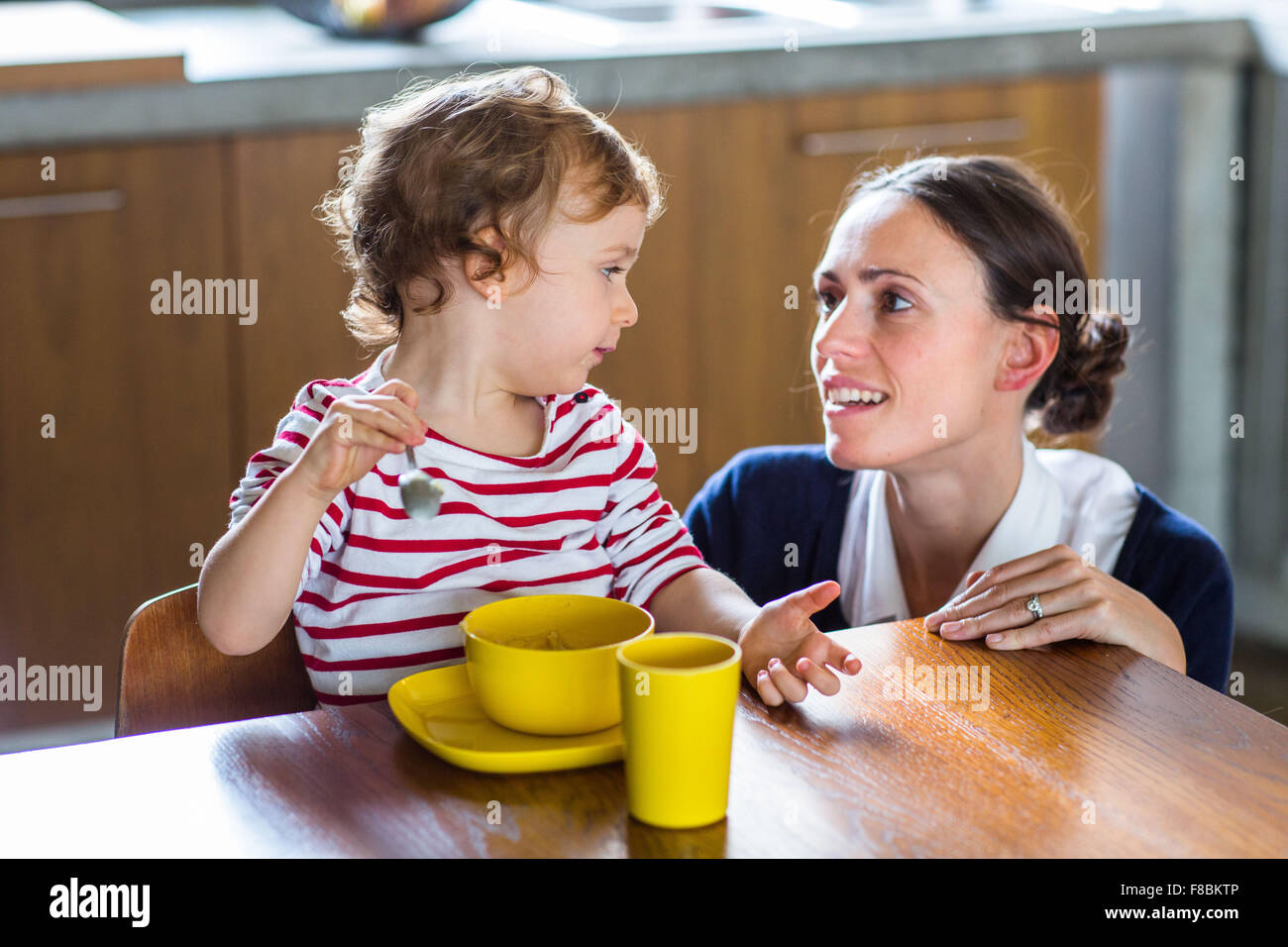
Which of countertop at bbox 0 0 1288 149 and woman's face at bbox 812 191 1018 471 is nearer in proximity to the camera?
woman's face at bbox 812 191 1018 471

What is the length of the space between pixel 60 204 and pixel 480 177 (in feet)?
3.66

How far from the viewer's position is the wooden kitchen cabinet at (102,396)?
1968 millimetres

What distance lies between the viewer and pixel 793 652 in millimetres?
957

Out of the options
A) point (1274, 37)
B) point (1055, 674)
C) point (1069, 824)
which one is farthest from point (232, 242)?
point (1274, 37)

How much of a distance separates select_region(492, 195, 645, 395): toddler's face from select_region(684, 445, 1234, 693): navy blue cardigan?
0.49 meters

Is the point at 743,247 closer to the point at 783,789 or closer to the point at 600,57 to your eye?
the point at 600,57

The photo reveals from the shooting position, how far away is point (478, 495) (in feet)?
3.67

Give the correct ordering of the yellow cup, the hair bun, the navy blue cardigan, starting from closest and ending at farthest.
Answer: the yellow cup < the navy blue cardigan < the hair bun

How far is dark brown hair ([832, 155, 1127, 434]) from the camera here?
4.58ft

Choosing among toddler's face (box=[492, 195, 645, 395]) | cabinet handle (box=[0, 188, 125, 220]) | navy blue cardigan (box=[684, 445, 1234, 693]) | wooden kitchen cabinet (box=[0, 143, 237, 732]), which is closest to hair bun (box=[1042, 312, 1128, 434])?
navy blue cardigan (box=[684, 445, 1234, 693])

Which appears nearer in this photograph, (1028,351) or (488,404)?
(488,404)

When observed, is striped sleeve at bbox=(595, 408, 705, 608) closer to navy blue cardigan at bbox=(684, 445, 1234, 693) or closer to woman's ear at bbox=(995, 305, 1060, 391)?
navy blue cardigan at bbox=(684, 445, 1234, 693)

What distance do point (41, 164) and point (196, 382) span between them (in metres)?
0.37

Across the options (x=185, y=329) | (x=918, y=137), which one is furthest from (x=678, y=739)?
(x=918, y=137)
